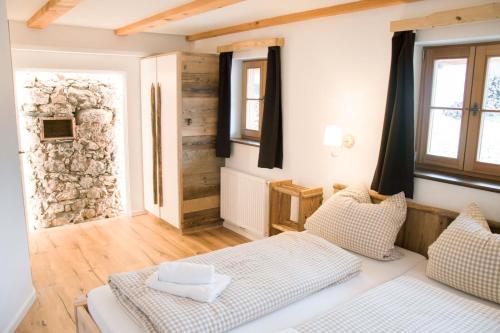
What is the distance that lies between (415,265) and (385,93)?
121 cm

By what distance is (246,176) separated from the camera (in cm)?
416

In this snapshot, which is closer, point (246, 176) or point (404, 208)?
point (404, 208)

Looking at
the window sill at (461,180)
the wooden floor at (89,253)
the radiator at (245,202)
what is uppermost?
the window sill at (461,180)

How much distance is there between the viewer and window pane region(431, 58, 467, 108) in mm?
2590

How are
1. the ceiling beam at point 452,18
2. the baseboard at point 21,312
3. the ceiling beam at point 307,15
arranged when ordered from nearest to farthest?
the ceiling beam at point 452,18
the baseboard at point 21,312
the ceiling beam at point 307,15

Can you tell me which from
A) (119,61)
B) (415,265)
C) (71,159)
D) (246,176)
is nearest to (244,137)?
(246,176)

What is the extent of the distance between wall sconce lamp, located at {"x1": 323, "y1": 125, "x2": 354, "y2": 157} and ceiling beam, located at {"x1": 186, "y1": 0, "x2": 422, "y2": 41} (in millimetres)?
885

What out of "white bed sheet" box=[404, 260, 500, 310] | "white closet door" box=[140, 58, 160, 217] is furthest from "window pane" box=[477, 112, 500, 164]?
"white closet door" box=[140, 58, 160, 217]

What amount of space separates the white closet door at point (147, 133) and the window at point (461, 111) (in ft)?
9.94

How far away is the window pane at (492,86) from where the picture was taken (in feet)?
7.98

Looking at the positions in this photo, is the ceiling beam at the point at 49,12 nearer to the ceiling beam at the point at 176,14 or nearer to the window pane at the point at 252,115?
the ceiling beam at the point at 176,14

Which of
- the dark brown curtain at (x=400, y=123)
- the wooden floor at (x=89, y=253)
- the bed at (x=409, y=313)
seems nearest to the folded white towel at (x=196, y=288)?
the bed at (x=409, y=313)

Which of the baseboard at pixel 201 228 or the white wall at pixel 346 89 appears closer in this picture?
the white wall at pixel 346 89

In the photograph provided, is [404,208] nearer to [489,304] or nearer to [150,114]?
[489,304]
